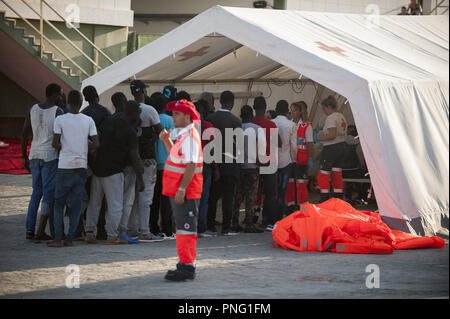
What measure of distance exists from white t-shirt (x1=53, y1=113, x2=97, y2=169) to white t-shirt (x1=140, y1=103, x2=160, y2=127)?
899mm

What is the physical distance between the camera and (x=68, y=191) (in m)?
9.11

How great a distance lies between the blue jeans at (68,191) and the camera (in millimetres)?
9031

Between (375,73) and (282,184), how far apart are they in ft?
8.08

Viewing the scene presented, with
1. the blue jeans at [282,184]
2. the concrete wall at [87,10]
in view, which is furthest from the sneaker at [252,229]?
the concrete wall at [87,10]

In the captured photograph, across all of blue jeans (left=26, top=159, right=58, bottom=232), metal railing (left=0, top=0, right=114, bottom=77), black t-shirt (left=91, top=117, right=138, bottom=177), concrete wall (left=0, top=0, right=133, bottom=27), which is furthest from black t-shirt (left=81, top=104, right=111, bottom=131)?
concrete wall (left=0, top=0, right=133, bottom=27)

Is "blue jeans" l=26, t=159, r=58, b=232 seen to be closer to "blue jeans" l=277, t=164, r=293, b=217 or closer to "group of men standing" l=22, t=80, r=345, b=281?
"group of men standing" l=22, t=80, r=345, b=281

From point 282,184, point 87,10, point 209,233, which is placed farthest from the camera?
point 87,10

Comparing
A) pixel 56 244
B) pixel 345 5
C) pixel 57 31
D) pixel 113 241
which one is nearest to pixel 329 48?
pixel 113 241

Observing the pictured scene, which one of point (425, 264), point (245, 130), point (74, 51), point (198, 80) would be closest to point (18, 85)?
point (74, 51)

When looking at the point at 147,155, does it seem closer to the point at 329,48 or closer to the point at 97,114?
the point at 97,114

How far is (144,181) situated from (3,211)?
3629mm

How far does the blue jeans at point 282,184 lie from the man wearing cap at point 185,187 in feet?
13.8

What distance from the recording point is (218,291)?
680cm

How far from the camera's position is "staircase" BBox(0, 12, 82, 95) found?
18.9m
